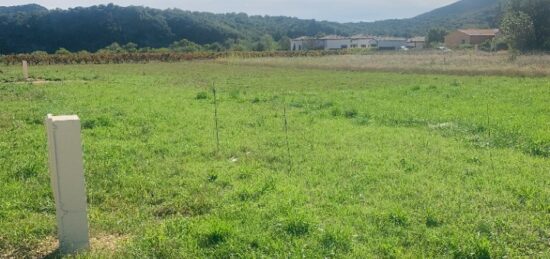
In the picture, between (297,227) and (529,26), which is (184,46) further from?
(297,227)

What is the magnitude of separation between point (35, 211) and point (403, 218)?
4.39m

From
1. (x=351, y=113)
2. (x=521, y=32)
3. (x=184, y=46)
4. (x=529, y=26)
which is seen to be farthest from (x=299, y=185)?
(x=184, y=46)

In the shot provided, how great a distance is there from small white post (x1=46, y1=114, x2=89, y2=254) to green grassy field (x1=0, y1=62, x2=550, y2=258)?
24 centimetres

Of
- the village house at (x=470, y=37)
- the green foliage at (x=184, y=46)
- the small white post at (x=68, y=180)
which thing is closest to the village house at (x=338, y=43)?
the village house at (x=470, y=37)

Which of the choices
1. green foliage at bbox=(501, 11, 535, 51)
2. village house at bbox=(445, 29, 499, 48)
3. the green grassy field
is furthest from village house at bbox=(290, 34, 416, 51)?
the green grassy field

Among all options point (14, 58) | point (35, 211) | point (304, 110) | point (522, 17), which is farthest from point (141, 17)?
point (35, 211)

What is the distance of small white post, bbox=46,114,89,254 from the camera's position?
4.43 m

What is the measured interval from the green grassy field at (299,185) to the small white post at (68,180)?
9.3 inches

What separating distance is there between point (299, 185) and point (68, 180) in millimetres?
3242

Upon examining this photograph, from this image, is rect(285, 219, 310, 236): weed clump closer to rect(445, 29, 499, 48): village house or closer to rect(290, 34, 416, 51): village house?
rect(445, 29, 499, 48): village house

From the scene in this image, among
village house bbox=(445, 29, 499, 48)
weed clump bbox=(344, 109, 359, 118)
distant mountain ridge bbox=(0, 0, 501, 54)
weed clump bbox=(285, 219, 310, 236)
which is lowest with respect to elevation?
weed clump bbox=(285, 219, 310, 236)

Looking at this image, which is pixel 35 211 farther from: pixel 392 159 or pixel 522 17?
pixel 522 17

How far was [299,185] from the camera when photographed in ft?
22.4

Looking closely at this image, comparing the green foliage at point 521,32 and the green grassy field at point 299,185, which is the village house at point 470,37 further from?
the green grassy field at point 299,185
